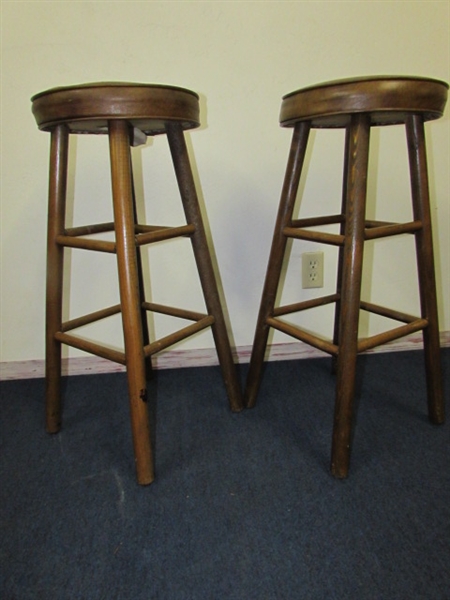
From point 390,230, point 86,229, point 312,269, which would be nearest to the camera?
point 390,230

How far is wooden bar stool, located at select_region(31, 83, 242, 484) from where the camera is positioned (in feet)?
2.54

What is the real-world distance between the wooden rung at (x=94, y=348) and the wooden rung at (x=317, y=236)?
1.44 ft

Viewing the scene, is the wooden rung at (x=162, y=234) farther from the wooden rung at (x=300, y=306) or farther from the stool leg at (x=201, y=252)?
the wooden rung at (x=300, y=306)

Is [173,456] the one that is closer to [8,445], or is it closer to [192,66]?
[8,445]

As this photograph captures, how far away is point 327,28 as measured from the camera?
114cm

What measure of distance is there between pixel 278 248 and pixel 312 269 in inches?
13.8

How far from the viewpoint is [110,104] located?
76cm

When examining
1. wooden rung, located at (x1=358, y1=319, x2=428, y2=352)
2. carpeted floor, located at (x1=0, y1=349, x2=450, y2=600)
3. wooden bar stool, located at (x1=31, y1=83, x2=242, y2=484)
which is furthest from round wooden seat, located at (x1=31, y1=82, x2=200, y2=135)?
carpeted floor, located at (x1=0, y1=349, x2=450, y2=600)

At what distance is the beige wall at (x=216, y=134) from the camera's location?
3.60 ft

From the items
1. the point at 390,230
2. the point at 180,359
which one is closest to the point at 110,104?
the point at 390,230

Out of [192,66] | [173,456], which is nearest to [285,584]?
[173,456]

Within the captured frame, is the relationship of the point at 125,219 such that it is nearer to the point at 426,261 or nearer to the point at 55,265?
the point at 55,265

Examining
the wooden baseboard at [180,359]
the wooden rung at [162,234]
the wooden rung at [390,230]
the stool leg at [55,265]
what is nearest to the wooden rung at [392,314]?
the wooden rung at [390,230]

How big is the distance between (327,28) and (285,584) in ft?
4.06
